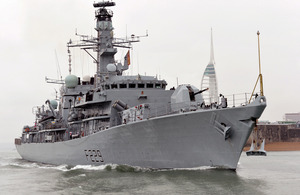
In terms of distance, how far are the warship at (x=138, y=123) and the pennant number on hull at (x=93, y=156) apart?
2.4 inches

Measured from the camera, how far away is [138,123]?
17.6m

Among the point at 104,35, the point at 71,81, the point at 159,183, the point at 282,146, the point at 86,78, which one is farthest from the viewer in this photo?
the point at 282,146

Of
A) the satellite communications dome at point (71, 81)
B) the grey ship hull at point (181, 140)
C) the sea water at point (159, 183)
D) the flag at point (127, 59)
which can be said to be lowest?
the sea water at point (159, 183)

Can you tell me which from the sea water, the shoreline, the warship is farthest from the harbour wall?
the sea water

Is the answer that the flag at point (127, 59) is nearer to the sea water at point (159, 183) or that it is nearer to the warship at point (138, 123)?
the warship at point (138, 123)

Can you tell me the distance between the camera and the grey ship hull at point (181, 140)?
15641mm

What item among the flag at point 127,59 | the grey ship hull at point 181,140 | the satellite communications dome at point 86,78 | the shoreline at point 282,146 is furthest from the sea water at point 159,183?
the shoreline at point 282,146

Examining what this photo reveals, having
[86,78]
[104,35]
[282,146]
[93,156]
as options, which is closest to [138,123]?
[93,156]

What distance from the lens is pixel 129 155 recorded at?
18812 mm

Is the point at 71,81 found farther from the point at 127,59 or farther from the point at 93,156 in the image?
the point at 93,156

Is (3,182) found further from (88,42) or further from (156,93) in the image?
(88,42)

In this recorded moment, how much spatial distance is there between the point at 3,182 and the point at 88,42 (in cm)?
1289

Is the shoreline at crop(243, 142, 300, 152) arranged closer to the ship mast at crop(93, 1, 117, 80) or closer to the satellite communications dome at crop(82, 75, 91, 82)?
the satellite communications dome at crop(82, 75, 91, 82)

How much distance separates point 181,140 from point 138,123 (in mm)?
2255
